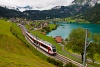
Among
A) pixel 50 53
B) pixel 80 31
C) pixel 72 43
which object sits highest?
pixel 80 31

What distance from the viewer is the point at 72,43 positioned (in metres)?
61.4

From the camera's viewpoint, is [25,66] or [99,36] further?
[99,36]

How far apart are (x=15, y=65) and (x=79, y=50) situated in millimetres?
36247

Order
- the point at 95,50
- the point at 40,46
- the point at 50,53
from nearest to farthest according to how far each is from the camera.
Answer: the point at 95,50
the point at 50,53
the point at 40,46

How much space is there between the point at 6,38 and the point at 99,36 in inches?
1145

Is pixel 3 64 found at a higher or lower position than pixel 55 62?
higher

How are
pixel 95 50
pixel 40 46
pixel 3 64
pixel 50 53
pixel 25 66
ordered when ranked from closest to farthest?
pixel 3 64 → pixel 25 66 → pixel 95 50 → pixel 50 53 → pixel 40 46

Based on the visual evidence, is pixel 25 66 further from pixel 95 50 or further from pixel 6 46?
pixel 95 50

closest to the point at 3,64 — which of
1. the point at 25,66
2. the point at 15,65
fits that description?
the point at 15,65

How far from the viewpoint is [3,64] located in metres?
25.0

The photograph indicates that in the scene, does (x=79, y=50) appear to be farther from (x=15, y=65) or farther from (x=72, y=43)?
(x=15, y=65)

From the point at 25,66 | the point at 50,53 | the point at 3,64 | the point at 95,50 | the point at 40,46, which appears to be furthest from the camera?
the point at 40,46

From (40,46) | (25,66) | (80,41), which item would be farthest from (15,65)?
(40,46)

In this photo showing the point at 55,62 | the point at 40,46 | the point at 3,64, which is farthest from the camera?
the point at 40,46
